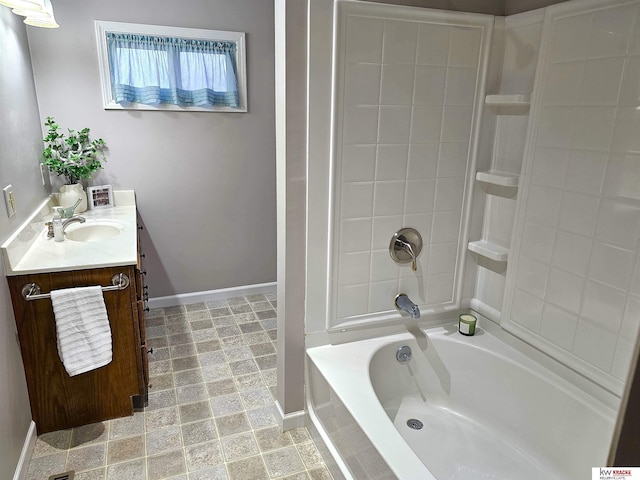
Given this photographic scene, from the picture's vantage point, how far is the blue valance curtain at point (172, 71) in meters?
3.04

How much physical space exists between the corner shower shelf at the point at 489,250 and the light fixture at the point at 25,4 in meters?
2.32

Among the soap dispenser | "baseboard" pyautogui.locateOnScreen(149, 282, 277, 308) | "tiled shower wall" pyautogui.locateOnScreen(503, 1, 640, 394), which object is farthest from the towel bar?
"tiled shower wall" pyautogui.locateOnScreen(503, 1, 640, 394)

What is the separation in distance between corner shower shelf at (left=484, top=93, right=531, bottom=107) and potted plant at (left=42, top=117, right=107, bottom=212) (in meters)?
2.49

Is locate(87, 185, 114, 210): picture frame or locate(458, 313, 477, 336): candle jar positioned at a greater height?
locate(87, 185, 114, 210): picture frame

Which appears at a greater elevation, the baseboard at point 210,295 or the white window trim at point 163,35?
the white window trim at point 163,35

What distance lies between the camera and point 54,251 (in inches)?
88.9

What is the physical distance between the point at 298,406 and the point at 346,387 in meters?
0.50

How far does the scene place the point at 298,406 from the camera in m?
2.29

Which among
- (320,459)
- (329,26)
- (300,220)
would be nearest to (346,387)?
(320,459)

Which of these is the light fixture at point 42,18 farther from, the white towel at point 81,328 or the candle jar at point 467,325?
the candle jar at point 467,325

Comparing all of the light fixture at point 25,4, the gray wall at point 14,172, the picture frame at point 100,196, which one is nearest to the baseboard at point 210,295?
the picture frame at point 100,196

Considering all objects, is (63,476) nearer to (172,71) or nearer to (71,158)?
(71,158)

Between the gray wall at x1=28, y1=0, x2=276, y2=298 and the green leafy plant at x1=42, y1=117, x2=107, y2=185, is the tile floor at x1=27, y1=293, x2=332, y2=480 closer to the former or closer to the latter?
the gray wall at x1=28, y1=0, x2=276, y2=298

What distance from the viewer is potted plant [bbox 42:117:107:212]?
9.50 ft
